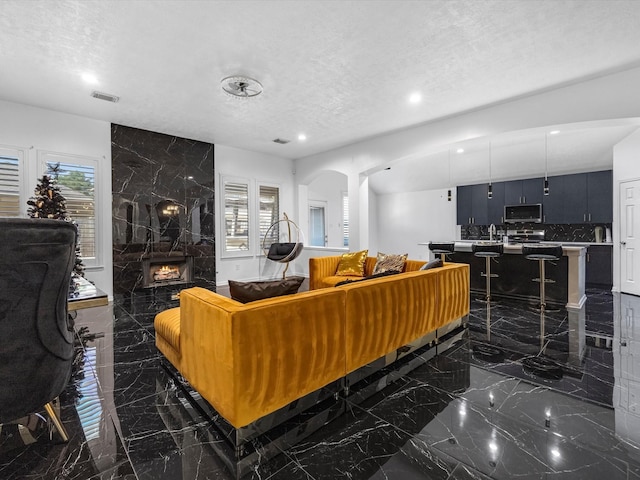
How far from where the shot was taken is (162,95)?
4391 millimetres

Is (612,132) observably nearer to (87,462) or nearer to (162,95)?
(162,95)

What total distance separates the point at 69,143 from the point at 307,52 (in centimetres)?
433

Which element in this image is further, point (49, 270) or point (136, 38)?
point (136, 38)

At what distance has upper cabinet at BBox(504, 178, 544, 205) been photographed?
7.81m

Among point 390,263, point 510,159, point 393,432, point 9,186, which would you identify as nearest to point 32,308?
point 393,432

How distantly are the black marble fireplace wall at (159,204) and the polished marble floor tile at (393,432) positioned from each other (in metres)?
3.22

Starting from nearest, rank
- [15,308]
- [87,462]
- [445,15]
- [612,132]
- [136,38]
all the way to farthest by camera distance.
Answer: [15,308]
[87,462]
[445,15]
[136,38]
[612,132]

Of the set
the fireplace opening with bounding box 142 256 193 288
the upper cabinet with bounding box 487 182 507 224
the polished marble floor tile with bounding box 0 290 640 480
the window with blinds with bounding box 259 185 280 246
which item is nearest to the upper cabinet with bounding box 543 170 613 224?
the upper cabinet with bounding box 487 182 507 224

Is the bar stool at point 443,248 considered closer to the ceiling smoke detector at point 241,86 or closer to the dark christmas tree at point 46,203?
the ceiling smoke detector at point 241,86

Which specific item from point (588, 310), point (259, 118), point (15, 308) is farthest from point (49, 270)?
point (588, 310)

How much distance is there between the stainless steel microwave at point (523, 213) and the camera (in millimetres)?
7844

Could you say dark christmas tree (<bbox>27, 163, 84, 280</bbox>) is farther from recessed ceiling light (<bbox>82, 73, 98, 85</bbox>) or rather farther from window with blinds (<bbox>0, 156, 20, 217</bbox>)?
recessed ceiling light (<bbox>82, 73, 98, 85</bbox>)

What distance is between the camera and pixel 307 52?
3.35 meters

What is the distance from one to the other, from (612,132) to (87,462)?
8628 millimetres
